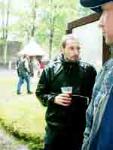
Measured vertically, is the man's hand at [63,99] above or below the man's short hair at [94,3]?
below

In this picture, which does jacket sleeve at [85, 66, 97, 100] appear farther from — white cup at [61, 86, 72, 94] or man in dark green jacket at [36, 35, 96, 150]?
white cup at [61, 86, 72, 94]

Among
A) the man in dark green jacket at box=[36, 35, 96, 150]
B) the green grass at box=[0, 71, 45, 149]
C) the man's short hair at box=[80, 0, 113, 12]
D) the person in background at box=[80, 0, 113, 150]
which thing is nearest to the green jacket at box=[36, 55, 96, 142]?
the man in dark green jacket at box=[36, 35, 96, 150]

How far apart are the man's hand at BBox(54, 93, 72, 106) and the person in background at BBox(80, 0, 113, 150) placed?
1.94 metres

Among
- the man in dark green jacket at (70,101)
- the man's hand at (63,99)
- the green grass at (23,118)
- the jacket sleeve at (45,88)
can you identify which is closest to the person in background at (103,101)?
the man's hand at (63,99)

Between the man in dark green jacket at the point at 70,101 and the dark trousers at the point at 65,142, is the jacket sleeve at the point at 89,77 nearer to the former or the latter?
the man in dark green jacket at the point at 70,101

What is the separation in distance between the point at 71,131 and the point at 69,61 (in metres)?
0.76

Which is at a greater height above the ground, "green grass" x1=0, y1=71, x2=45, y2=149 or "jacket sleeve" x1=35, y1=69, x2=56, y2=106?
"jacket sleeve" x1=35, y1=69, x2=56, y2=106

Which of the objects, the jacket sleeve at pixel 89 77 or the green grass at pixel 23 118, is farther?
the green grass at pixel 23 118

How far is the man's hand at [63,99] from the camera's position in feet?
15.5

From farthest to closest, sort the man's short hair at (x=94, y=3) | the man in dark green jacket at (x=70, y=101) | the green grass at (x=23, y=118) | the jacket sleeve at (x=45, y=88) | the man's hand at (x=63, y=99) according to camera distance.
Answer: the green grass at (x=23, y=118), the jacket sleeve at (x=45, y=88), the man in dark green jacket at (x=70, y=101), the man's hand at (x=63, y=99), the man's short hair at (x=94, y=3)

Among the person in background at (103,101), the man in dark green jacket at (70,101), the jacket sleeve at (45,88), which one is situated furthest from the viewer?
the jacket sleeve at (45,88)

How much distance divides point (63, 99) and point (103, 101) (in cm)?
235

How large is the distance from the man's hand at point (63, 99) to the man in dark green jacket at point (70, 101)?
0.04 metres

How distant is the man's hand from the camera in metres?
4.73
